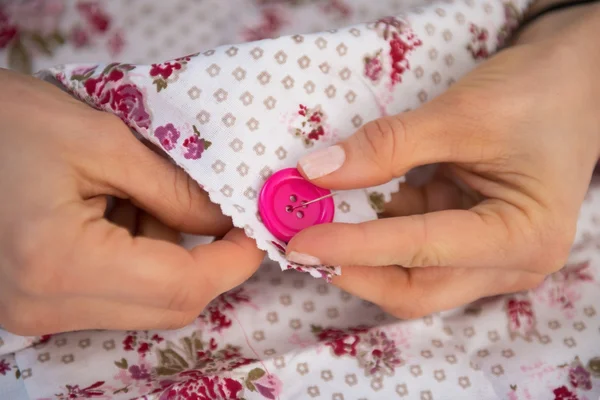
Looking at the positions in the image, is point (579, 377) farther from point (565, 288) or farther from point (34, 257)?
point (34, 257)

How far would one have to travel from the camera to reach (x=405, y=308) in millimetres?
853

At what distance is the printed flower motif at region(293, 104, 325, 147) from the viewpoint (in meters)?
0.81

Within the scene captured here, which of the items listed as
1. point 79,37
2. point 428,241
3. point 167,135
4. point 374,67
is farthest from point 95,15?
point 428,241

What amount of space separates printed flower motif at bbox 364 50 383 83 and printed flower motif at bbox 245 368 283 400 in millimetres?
480

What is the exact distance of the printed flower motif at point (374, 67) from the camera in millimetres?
871

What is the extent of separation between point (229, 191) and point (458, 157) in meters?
0.32

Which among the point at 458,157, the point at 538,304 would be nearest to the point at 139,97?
the point at 458,157

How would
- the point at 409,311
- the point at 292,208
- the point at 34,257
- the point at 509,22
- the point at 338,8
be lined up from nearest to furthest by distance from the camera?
the point at 34,257 → the point at 292,208 → the point at 409,311 → the point at 509,22 → the point at 338,8

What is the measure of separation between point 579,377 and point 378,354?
315 mm

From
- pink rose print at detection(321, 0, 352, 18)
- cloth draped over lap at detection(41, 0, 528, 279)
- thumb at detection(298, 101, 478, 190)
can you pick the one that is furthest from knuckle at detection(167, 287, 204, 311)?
pink rose print at detection(321, 0, 352, 18)

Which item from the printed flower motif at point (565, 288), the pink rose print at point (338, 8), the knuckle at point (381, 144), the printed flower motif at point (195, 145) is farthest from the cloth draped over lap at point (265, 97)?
the printed flower motif at point (565, 288)

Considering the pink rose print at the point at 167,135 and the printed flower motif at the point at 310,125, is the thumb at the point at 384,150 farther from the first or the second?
the pink rose print at the point at 167,135

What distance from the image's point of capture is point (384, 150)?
73cm

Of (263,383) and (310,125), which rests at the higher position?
(310,125)
